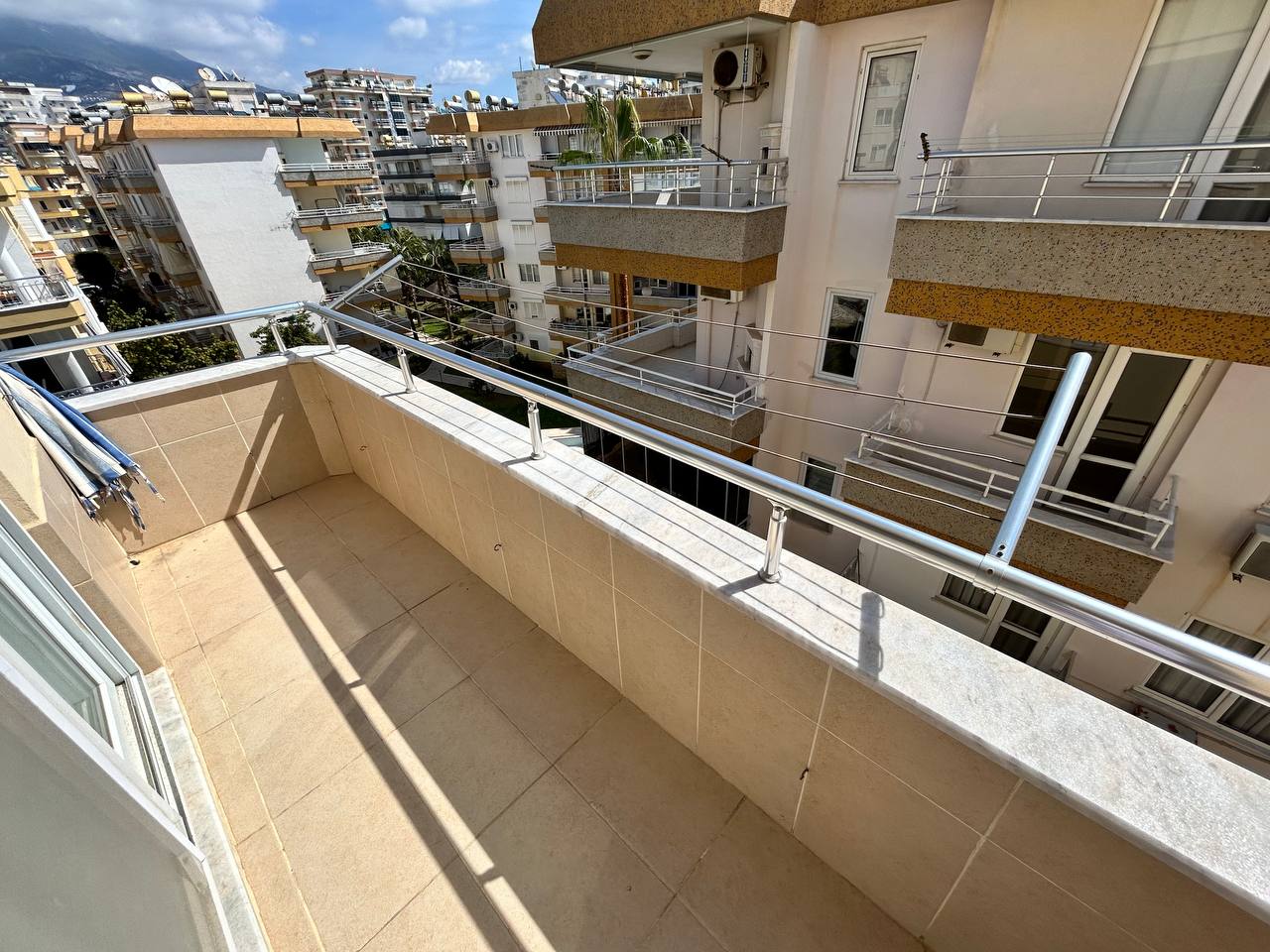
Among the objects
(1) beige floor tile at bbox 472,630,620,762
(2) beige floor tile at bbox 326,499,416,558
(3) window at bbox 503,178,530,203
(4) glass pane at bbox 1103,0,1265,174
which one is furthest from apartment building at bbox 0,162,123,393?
(4) glass pane at bbox 1103,0,1265,174

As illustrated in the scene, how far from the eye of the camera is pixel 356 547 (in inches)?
137

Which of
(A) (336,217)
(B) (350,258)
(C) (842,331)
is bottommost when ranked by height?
(B) (350,258)

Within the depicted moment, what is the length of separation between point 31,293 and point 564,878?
20805 millimetres

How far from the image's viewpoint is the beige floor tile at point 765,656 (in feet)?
5.07

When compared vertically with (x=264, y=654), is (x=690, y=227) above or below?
above

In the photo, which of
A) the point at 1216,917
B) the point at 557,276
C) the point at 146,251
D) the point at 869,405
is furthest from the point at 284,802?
the point at 146,251

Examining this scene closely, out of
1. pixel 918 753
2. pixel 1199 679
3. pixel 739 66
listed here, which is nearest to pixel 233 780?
pixel 918 753

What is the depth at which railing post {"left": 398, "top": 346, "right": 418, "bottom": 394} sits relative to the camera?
304 centimetres

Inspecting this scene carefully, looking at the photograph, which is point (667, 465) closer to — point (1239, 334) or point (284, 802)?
point (1239, 334)

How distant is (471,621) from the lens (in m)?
2.93

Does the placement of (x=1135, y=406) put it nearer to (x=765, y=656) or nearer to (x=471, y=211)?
(x=765, y=656)

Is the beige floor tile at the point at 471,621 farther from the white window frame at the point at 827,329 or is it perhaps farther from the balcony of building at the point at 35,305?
the balcony of building at the point at 35,305

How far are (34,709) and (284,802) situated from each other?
1234 millimetres

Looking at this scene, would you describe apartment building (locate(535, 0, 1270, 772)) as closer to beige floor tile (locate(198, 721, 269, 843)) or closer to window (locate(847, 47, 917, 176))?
window (locate(847, 47, 917, 176))
